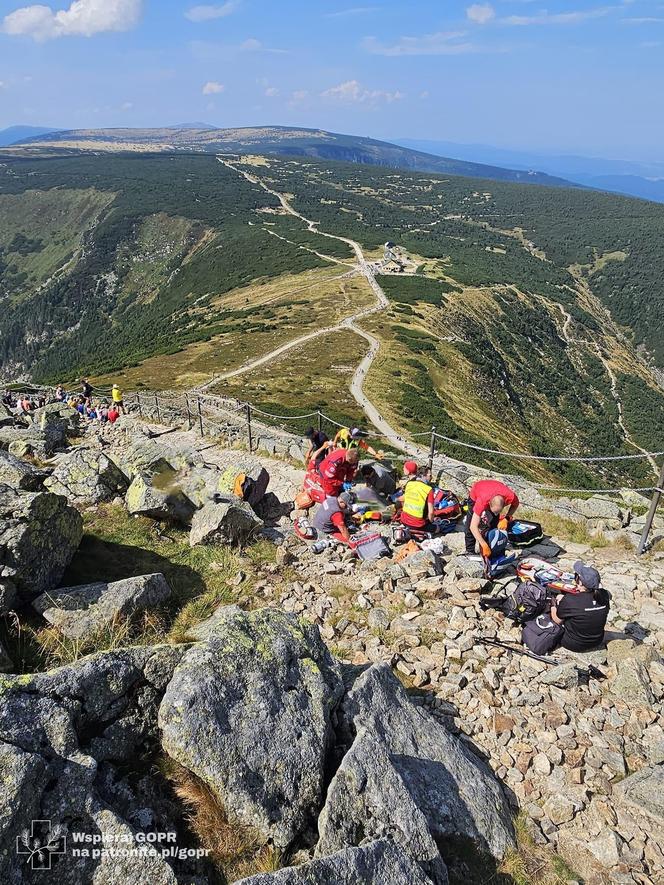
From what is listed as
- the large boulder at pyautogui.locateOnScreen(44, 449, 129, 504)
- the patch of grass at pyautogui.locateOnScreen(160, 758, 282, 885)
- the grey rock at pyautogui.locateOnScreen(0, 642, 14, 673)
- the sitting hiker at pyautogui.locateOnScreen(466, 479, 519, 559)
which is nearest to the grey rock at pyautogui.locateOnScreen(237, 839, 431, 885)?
the patch of grass at pyautogui.locateOnScreen(160, 758, 282, 885)

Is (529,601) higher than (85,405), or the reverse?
(529,601)

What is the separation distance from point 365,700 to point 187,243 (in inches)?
5692

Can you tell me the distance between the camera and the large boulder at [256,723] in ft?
12.0

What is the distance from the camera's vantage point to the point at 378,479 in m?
12.4

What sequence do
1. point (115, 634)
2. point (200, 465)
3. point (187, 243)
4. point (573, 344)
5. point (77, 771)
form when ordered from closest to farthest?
1. point (77, 771)
2. point (115, 634)
3. point (200, 465)
4. point (573, 344)
5. point (187, 243)

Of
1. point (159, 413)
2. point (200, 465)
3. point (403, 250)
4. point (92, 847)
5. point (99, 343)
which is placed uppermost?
point (403, 250)

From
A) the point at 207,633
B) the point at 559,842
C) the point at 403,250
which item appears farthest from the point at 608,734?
the point at 403,250

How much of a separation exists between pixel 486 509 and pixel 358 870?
6.17 metres

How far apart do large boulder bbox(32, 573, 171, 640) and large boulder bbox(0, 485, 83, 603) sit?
257 millimetres

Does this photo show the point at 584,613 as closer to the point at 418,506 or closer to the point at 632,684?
the point at 632,684

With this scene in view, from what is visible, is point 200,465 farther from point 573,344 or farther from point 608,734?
point 573,344

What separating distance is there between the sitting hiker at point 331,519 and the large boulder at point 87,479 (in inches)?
158

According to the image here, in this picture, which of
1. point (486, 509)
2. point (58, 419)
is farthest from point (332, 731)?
point (58, 419)

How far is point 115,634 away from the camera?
18.0 ft
